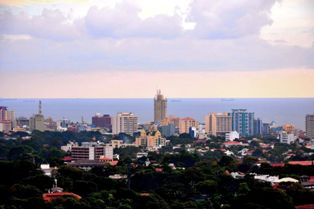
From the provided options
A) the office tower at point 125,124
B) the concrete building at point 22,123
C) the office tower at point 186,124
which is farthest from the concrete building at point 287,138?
the concrete building at point 22,123

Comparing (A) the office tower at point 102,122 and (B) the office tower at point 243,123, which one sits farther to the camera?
(A) the office tower at point 102,122

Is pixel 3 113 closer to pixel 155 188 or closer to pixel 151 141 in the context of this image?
pixel 151 141

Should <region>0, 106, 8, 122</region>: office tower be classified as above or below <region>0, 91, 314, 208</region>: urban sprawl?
above

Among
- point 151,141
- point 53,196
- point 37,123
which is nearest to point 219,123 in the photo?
point 37,123

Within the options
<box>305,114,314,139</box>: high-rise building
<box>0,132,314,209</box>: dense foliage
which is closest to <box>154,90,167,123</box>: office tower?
<box>305,114,314,139</box>: high-rise building

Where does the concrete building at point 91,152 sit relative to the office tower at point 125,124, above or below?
below

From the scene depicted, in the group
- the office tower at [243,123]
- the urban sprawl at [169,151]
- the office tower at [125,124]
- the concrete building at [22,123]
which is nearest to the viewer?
the urban sprawl at [169,151]

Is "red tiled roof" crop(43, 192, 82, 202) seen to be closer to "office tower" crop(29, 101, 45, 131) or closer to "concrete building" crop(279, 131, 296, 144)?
"concrete building" crop(279, 131, 296, 144)

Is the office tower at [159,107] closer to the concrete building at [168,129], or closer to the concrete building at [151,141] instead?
the concrete building at [168,129]

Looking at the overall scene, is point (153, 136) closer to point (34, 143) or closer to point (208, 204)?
point (34, 143)

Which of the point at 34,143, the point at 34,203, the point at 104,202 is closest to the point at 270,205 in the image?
the point at 104,202

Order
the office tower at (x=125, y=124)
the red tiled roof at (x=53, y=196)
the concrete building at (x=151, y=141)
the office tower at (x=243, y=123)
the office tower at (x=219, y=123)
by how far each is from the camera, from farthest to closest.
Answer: the office tower at (x=243, y=123)
the office tower at (x=125, y=124)
the office tower at (x=219, y=123)
the concrete building at (x=151, y=141)
the red tiled roof at (x=53, y=196)
